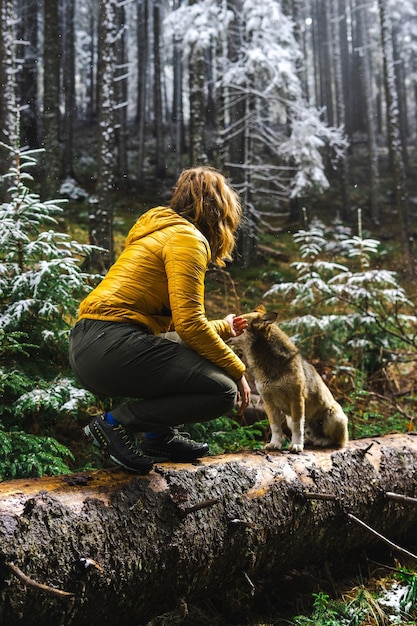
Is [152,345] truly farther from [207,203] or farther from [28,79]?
[28,79]

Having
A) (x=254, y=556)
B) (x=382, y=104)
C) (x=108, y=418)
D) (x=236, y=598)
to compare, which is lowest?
(x=236, y=598)

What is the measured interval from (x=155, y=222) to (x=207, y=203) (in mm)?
380

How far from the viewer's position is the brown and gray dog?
13.6 feet

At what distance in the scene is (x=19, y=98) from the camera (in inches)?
941

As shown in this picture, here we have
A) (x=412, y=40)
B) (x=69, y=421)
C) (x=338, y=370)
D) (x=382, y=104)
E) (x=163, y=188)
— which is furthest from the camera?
(x=382, y=104)

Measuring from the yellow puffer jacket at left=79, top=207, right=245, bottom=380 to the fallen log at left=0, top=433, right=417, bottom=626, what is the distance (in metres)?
0.83

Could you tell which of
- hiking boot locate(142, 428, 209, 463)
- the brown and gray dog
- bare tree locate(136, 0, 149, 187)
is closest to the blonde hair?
the brown and gray dog

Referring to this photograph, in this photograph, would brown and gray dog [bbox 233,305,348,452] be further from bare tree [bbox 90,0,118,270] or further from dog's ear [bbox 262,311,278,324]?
bare tree [bbox 90,0,118,270]

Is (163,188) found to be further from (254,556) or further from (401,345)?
(254,556)

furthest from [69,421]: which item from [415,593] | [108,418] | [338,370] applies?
[338,370]

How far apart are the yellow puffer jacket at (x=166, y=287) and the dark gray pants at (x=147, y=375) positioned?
0.08 metres

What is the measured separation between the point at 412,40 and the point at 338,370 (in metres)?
42.9

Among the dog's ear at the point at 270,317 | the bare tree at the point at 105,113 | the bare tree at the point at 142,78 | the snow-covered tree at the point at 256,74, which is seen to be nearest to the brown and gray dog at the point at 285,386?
the dog's ear at the point at 270,317

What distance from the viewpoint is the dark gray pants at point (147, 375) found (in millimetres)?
3008
